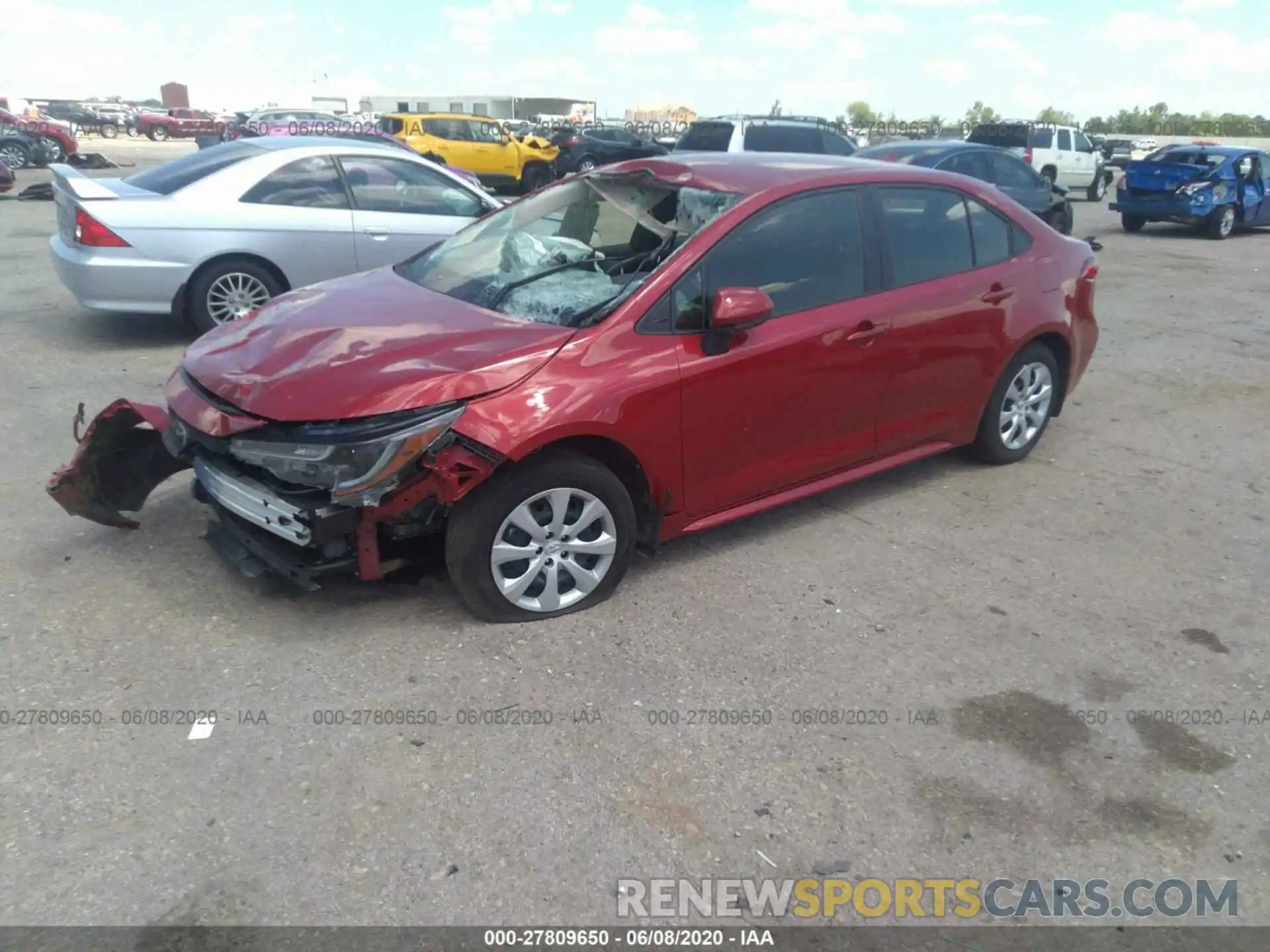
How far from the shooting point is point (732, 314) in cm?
392

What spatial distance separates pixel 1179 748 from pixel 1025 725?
19.7 inches

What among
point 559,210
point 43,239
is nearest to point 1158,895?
point 559,210

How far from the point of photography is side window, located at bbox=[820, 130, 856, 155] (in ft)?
47.8

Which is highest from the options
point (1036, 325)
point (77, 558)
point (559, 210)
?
point (559, 210)

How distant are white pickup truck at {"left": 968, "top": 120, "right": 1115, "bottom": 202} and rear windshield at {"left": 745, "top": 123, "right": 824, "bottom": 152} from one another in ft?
25.8

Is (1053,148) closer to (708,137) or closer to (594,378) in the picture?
(708,137)

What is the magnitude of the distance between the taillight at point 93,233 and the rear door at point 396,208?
168 cm

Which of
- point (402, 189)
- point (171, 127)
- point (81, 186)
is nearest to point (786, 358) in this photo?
point (402, 189)

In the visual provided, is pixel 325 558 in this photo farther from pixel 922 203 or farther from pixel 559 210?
pixel 922 203

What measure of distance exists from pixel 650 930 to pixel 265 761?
133 cm

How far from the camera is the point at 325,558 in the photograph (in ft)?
11.9

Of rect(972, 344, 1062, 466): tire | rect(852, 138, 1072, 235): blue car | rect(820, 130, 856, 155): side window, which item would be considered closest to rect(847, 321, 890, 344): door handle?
rect(972, 344, 1062, 466): tire

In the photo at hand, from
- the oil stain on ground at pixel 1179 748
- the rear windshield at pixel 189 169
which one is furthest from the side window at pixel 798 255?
the rear windshield at pixel 189 169

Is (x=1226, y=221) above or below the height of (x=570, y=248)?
above
